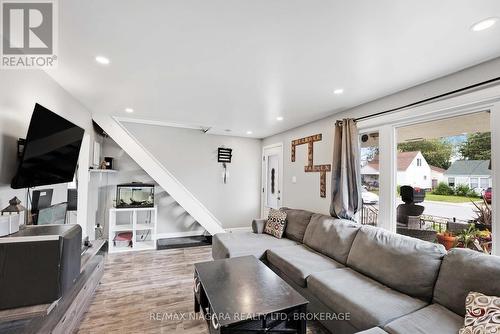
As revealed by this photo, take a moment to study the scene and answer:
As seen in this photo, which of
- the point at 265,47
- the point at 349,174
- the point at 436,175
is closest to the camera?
the point at 265,47

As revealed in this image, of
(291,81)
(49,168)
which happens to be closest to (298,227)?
(291,81)

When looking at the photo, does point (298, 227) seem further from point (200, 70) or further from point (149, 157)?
point (149, 157)

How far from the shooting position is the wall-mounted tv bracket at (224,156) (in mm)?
5152

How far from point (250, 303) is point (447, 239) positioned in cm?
204

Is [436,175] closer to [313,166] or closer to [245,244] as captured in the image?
[313,166]

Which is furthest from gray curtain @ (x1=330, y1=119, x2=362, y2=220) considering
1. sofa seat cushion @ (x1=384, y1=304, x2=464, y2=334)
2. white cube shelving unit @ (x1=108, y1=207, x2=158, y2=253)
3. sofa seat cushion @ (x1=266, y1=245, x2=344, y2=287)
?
white cube shelving unit @ (x1=108, y1=207, x2=158, y2=253)

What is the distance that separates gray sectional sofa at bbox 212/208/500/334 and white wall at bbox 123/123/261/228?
92.9 inches

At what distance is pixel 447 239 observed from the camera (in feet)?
7.11

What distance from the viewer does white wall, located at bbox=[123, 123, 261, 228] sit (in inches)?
183

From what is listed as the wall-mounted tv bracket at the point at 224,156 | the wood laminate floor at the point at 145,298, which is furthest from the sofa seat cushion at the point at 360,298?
the wall-mounted tv bracket at the point at 224,156

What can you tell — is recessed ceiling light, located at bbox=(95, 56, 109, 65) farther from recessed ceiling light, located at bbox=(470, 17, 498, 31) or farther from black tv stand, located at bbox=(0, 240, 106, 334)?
recessed ceiling light, located at bbox=(470, 17, 498, 31)

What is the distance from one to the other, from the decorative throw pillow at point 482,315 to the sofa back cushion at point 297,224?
1992mm

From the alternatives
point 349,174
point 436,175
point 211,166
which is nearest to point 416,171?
point 436,175

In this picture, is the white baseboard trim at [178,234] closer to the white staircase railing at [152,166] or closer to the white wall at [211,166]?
the white wall at [211,166]
